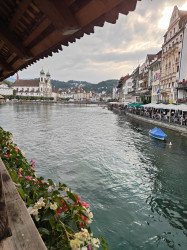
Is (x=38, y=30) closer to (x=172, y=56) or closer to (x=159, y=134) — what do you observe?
(x=159, y=134)

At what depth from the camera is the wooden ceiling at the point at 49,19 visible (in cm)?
176

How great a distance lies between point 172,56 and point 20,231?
147ft

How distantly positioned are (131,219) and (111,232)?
1.10 metres

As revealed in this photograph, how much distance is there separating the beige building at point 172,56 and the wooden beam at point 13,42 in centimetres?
3839

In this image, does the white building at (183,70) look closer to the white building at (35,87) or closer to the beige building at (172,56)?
the beige building at (172,56)

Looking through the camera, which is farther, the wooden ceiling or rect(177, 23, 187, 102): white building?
A: rect(177, 23, 187, 102): white building

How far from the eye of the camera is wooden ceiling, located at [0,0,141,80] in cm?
176

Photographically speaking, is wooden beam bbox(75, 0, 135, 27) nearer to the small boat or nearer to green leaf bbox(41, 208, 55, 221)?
green leaf bbox(41, 208, 55, 221)

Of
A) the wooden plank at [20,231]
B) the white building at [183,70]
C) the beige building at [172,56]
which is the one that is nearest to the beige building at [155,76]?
the beige building at [172,56]

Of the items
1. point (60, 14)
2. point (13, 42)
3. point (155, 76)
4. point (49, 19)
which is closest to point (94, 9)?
point (60, 14)

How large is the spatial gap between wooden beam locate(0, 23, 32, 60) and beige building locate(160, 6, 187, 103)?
3839cm

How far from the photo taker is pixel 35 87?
181 meters

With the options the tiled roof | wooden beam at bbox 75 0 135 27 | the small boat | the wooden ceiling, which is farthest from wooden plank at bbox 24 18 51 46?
the tiled roof

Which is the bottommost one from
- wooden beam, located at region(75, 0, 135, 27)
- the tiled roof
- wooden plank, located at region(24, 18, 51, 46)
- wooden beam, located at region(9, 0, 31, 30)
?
wooden beam, located at region(75, 0, 135, 27)
